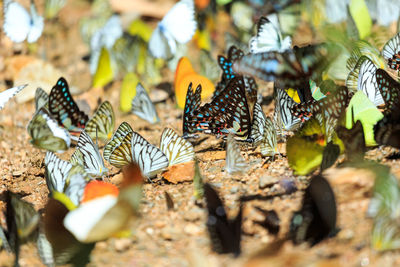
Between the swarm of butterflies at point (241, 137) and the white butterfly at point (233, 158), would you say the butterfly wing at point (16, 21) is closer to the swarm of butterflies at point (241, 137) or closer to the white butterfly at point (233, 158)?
the swarm of butterflies at point (241, 137)

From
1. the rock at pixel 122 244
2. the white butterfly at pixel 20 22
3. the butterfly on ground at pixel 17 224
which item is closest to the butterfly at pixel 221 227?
the rock at pixel 122 244

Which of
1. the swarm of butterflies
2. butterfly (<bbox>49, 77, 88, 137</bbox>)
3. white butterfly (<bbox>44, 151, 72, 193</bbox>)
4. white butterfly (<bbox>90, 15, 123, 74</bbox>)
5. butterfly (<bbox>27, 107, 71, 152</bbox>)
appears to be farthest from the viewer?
white butterfly (<bbox>90, 15, 123, 74</bbox>)

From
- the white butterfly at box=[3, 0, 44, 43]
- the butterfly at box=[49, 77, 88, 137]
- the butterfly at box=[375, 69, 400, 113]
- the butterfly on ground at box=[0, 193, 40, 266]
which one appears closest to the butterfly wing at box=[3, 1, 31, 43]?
the white butterfly at box=[3, 0, 44, 43]

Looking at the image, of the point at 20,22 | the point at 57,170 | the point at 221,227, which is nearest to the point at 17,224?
the point at 57,170

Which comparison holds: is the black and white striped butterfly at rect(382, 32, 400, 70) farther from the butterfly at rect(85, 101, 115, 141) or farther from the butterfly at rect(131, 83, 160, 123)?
the butterfly at rect(85, 101, 115, 141)

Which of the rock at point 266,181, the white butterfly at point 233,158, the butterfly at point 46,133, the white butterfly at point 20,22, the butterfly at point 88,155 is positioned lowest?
the rock at point 266,181

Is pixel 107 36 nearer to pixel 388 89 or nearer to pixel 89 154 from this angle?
pixel 89 154

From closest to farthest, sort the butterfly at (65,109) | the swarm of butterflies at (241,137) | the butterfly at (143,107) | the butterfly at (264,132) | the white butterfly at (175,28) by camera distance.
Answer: the swarm of butterflies at (241,137)
the butterfly at (264,132)
the butterfly at (65,109)
the butterfly at (143,107)
the white butterfly at (175,28)
